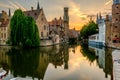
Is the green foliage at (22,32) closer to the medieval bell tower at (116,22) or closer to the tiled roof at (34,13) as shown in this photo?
the tiled roof at (34,13)

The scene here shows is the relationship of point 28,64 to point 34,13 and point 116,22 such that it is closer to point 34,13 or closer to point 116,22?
point 116,22

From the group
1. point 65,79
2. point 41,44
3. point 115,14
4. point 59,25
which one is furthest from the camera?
point 59,25

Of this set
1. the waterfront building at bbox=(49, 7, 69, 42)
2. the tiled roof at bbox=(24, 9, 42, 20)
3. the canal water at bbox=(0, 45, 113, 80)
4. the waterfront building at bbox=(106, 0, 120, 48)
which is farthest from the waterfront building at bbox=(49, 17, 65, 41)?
the canal water at bbox=(0, 45, 113, 80)

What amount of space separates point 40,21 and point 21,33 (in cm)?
2034

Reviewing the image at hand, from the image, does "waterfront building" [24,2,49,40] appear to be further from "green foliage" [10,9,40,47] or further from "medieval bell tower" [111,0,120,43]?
"medieval bell tower" [111,0,120,43]

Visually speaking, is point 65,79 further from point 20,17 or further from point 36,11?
point 36,11

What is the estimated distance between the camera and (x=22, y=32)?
171 ft

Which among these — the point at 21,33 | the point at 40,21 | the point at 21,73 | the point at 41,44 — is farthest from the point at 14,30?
the point at 21,73

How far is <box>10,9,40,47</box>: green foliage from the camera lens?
2029 inches

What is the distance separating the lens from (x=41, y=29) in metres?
73.1

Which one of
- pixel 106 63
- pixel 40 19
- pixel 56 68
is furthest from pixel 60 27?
pixel 56 68

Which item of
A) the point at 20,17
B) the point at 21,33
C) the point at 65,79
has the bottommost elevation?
the point at 65,79

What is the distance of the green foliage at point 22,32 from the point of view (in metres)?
51.5

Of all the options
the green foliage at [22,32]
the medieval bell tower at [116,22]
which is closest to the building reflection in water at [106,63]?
the medieval bell tower at [116,22]
